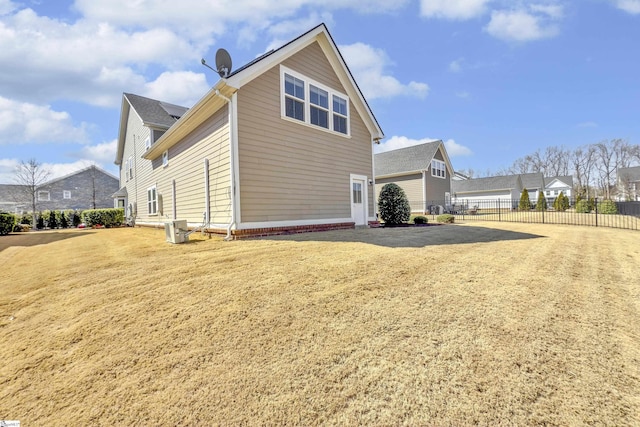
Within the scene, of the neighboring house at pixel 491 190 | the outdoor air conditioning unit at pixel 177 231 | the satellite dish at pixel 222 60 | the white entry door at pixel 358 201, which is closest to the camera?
the outdoor air conditioning unit at pixel 177 231

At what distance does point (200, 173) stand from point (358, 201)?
6.34 metres

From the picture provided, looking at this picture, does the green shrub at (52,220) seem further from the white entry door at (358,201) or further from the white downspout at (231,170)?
the white entry door at (358,201)

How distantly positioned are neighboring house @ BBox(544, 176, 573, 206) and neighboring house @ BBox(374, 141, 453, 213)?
108 ft

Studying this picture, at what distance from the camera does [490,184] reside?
3969 cm

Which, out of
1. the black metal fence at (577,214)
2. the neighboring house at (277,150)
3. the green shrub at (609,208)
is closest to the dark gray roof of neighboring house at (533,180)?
the black metal fence at (577,214)

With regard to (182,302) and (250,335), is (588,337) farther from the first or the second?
(182,302)

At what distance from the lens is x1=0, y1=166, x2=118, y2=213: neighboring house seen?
29.4 meters

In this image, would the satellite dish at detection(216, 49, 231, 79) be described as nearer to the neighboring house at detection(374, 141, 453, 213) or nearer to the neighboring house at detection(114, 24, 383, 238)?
the neighboring house at detection(114, 24, 383, 238)

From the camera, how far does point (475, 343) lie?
247 cm

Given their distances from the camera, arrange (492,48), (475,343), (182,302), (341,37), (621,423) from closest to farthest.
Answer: (621,423) < (475,343) < (182,302) < (341,37) < (492,48)

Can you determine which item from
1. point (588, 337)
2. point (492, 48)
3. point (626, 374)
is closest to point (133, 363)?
point (626, 374)

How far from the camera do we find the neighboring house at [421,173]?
2434 centimetres

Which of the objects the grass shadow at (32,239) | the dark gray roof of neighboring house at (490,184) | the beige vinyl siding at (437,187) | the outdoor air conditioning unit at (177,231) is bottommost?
the grass shadow at (32,239)

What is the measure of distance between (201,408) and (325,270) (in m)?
2.75
